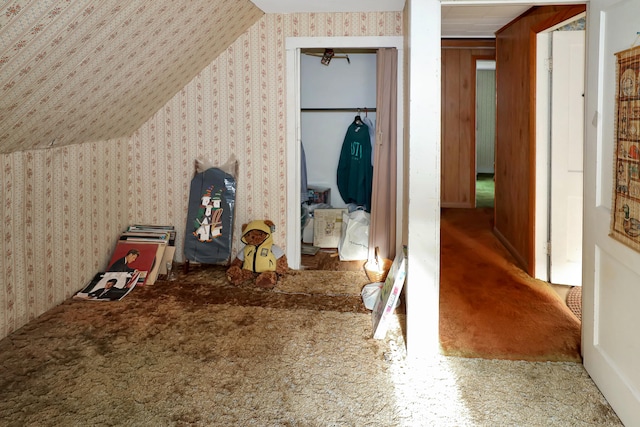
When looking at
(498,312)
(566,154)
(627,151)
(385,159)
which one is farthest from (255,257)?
(627,151)

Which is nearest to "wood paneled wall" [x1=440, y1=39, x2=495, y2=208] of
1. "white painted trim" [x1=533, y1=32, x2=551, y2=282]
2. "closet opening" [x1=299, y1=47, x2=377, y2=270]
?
"closet opening" [x1=299, y1=47, x2=377, y2=270]

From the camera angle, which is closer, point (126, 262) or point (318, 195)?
point (126, 262)

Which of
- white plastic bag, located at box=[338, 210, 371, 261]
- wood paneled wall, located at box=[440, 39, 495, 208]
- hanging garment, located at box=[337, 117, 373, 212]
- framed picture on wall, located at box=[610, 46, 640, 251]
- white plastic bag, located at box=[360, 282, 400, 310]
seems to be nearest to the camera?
framed picture on wall, located at box=[610, 46, 640, 251]

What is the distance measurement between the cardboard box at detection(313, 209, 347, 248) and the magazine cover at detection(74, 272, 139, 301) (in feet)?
5.91

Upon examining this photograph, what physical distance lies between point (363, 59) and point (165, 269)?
2.88 m

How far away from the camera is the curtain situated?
4.52m

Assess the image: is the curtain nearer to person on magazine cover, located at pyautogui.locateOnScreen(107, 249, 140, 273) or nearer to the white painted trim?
the white painted trim

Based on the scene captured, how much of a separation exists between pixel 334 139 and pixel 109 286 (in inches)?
108

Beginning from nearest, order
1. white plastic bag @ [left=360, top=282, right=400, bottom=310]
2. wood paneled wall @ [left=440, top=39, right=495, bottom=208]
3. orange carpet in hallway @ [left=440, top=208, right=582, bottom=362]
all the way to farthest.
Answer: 1. orange carpet in hallway @ [left=440, top=208, right=582, bottom=362]
2. white plastic bag @ [left=360, top=282, right=400, bottom=310]
3. wood paneled wall @ [left=440, top=39, right=495, bottom=208]

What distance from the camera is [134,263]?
4.30 m

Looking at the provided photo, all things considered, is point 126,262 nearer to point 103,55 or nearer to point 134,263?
point 134,263

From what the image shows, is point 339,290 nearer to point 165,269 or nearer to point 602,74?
point 165,269

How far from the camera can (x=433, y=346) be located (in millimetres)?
3037

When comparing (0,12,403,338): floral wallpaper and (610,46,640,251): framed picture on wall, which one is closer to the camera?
(610,46,640,251): framed picture on wall
